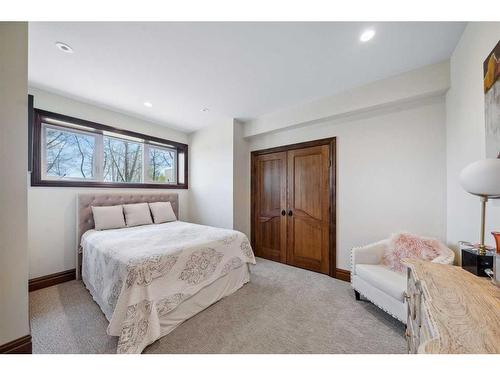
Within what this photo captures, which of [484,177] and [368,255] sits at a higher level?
[484,177]

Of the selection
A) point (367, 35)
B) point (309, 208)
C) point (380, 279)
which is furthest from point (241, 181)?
point (367, 35)

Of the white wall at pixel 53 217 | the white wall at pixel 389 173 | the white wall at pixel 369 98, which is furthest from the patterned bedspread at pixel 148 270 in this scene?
the white wall at pixel 369 98

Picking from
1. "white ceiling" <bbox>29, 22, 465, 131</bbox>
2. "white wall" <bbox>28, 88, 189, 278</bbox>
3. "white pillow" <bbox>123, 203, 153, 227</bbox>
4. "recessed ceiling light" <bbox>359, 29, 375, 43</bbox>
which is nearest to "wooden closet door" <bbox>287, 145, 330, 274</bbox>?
"white ceiling" <bbox>29, 22, 465, 131</bbox>

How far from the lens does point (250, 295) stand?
7.43 ft

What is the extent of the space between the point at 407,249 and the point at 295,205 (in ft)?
4.97

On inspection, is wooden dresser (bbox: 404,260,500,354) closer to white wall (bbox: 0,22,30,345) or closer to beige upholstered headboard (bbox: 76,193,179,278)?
white wall (bbox: 0,22,30,345)

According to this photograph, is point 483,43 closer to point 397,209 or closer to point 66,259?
point 397,209

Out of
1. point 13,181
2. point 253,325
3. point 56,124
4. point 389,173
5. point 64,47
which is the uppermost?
point 64,47

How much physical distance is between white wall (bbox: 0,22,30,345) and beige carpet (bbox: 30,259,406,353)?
1.45ft

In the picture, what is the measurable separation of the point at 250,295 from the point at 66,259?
258cm

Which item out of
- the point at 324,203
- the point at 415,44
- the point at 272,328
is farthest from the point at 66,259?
the point at 415,44

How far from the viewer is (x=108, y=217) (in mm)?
2744

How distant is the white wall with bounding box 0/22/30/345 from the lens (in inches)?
49.4

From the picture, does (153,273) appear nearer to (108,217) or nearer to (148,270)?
(148,270)
